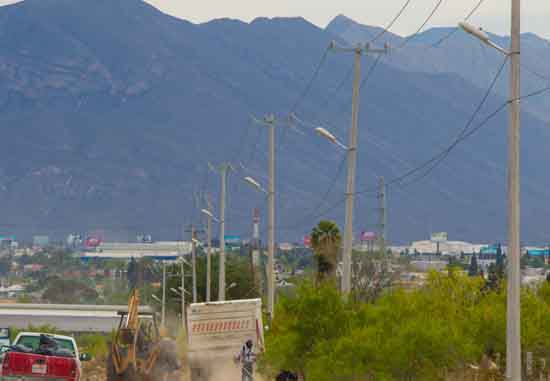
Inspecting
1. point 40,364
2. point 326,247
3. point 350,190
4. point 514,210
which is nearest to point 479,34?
point 514,210

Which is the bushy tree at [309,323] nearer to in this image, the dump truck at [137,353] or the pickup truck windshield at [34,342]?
the dump truck at [137,353]

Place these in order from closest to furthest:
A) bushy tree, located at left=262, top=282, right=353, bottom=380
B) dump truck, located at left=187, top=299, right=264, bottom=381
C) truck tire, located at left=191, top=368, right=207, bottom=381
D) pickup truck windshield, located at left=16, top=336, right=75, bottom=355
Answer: pickup truck windshield, located at left=16, top=336, right=75, bottom=355 < bushy tree, located at left=262, top=282, right=353, bottom=380 < truck tire, located at left=191, top=368, right=207, bottom=381 < dump truck, located at left=187, top=299, right=264, bottom=381

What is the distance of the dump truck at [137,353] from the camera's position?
128ft

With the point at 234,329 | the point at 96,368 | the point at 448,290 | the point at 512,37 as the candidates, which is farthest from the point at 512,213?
the point at 96,368

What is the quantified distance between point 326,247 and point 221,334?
31231mm

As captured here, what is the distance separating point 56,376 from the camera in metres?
33.7

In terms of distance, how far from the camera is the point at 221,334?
46.3 meters

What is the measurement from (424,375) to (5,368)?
11.5m

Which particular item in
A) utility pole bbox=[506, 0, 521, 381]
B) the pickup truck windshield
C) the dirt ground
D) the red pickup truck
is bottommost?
the dirt ground

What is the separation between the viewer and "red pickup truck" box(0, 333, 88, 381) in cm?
3341

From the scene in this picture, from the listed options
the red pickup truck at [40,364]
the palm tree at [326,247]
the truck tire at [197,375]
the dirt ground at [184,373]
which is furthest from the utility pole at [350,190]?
the palm tree at [326,247]

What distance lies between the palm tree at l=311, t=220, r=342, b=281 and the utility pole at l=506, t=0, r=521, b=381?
4469 centimetres

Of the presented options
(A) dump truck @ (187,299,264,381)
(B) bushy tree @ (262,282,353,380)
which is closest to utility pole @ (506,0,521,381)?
(B) bushy tree @ (262,282,353,380)

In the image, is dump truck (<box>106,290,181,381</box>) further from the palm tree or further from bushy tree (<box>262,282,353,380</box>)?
the palm tree
